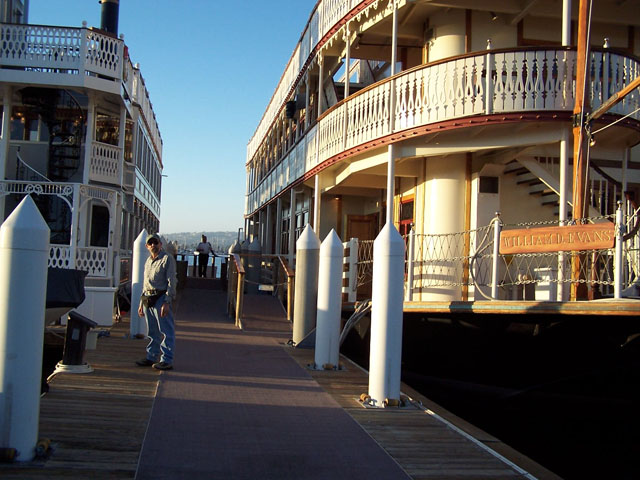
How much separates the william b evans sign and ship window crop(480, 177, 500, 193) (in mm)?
4071

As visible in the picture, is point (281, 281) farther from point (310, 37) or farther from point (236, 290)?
point (310, 37)

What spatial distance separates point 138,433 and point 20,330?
1.46 metres

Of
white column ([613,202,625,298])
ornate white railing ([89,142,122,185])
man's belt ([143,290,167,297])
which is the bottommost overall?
man's belt ([143,290,167,297])

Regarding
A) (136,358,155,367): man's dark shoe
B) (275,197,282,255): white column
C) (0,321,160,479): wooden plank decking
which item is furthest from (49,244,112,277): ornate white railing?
(275,197,282,255): white column

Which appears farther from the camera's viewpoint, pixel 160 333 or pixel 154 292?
pixel 160 333

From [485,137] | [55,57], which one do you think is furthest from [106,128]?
[485,137]

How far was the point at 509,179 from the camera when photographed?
13586 millimetres

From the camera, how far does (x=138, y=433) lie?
18.9 feet

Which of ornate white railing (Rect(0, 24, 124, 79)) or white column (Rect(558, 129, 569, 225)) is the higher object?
ornate white railing (Rect(0, 24, 124, 79))

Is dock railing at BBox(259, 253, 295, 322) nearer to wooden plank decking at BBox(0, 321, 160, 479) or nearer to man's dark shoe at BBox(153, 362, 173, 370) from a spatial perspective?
man's dark shoe at BBox(153, 362, 173, 370)

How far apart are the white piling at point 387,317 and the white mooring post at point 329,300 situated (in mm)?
2044

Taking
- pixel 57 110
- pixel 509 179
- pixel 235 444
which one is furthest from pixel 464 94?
pixel 57 110

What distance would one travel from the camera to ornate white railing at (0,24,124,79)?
16441mm

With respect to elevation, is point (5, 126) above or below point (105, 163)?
above
